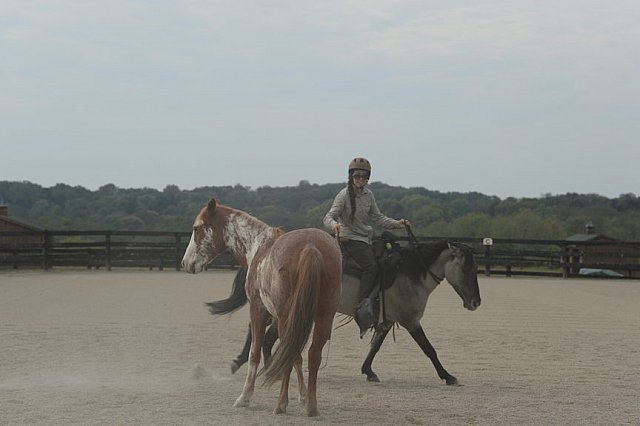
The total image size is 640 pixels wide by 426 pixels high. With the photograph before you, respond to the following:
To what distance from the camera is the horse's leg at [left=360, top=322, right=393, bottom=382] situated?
8.05m

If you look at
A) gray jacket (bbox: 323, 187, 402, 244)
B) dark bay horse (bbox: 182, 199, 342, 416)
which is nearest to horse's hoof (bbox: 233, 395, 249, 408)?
dark bay horse (bbox: 182, 199, 342, 416)

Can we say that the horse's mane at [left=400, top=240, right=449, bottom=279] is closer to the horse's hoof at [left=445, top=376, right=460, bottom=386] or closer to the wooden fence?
the horse's hoof at [left=445, top=376, right=460, bottom=386]

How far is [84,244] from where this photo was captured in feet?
85.9

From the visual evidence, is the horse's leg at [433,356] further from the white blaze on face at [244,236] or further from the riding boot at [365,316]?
the white blaze on face at [244,236]

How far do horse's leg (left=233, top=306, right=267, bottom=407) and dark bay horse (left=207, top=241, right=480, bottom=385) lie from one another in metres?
1.67

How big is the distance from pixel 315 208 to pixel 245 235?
2692 centimetres

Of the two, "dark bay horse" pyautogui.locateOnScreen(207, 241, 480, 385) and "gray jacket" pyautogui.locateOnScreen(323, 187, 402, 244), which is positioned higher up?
"gray jacket" pyautogui.locateOnScreen(323, 187, 402, 244)

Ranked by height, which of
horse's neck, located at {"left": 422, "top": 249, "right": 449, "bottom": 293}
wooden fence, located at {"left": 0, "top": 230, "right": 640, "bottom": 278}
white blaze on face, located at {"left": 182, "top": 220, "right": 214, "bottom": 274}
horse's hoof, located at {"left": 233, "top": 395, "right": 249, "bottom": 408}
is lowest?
horse's hoof, located at {"left": 233, "top": 395, "right": 249, "bottom": 408}

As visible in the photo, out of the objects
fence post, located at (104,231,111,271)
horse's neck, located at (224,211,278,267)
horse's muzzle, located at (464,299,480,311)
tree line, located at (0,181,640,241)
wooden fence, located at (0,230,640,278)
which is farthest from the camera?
tree line, located at (0,181,640,241)

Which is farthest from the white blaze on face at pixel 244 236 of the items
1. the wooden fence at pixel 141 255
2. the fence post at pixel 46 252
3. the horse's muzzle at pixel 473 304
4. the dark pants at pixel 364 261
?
the fence post at pixel 46 252

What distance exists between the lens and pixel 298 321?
5949mm

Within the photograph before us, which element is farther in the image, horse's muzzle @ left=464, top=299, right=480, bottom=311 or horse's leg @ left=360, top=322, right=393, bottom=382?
horse's muzzle @ left=464, top=299, right=480, bottom=311

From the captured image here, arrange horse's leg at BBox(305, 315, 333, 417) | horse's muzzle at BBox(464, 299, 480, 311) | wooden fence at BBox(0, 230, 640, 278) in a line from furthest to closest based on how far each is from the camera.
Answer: wooden fence at BBox(0, 230, 640, 278), horse's muzzle at BBox(464, 299, 480, 311), horse's leg at BBox(305, 315, 333, 417)

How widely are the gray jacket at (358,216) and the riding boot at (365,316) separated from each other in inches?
24.6
